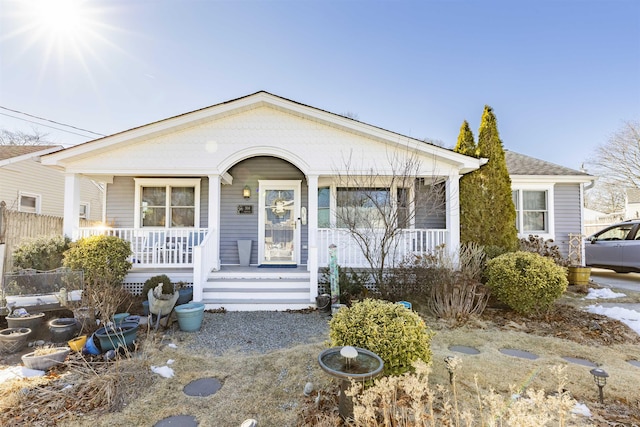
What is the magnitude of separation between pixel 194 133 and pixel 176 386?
5.55m

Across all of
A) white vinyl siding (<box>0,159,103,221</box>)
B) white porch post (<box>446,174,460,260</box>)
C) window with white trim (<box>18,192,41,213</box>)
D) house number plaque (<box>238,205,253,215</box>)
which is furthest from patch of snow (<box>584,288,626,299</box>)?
window with white trim (<box>18,192,41,213</box>)

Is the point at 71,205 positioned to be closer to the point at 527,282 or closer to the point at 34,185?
the point at 34,185

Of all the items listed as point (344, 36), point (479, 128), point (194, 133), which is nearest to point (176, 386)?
point (194, 133)

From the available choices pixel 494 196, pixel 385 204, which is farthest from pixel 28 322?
pixel 494 196

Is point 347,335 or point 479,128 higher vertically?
point 479,128

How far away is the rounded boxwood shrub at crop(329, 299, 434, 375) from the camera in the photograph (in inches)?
114

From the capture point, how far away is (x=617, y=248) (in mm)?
10180

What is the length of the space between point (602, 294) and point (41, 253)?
13.1 meters

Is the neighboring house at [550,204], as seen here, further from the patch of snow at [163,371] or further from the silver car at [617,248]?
the patch of snow at [163,371]

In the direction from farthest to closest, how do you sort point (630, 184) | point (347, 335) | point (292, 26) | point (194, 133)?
point (630, 184)
point (292, 26)
point (194, 133)
point (347, 335)

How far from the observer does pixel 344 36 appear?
9922 mm

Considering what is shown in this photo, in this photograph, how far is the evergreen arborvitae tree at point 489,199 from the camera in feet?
26.8

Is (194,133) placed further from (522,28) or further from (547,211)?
(547,211)

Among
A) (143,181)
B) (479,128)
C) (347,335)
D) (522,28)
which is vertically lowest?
(347,335)
